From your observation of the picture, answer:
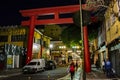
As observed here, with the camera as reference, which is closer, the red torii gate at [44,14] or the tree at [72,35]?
the red torii gate at [44,14]

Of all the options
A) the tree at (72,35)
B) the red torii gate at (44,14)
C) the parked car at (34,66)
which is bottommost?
the parked car at (34,66)

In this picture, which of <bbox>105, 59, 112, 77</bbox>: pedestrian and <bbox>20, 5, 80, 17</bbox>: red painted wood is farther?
<bbox>20, 5, 80, 17</bbox>: red painted wood

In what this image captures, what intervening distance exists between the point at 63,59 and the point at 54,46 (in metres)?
5.52

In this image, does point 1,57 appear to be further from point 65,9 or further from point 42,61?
point 65,9

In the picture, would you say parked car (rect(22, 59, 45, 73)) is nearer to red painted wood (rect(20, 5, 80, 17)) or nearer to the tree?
red painted wood (rect(20, 5, 80, 17))

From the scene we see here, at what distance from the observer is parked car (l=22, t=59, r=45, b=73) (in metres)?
34.0

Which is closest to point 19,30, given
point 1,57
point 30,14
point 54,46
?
point 1,57

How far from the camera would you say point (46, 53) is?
68625mm

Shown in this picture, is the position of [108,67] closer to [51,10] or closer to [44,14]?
[51,10]

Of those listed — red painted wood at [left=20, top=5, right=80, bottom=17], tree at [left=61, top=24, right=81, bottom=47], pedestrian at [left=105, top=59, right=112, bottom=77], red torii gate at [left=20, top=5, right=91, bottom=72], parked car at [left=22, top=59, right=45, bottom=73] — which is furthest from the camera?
tree at [left=61, top=24, right=81, bottom=47]

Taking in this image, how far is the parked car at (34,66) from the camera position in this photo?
112ft

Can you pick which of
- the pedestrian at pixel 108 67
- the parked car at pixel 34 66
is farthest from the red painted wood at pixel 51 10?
the pedestrian at pixel 108 67

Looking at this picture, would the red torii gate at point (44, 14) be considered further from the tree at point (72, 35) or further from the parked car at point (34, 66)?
the tree at point (72, 35)

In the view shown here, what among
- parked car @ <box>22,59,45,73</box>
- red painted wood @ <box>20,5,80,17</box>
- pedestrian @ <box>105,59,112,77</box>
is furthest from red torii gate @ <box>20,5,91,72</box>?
pedestrian @ <box>105,59,112,77</box>
